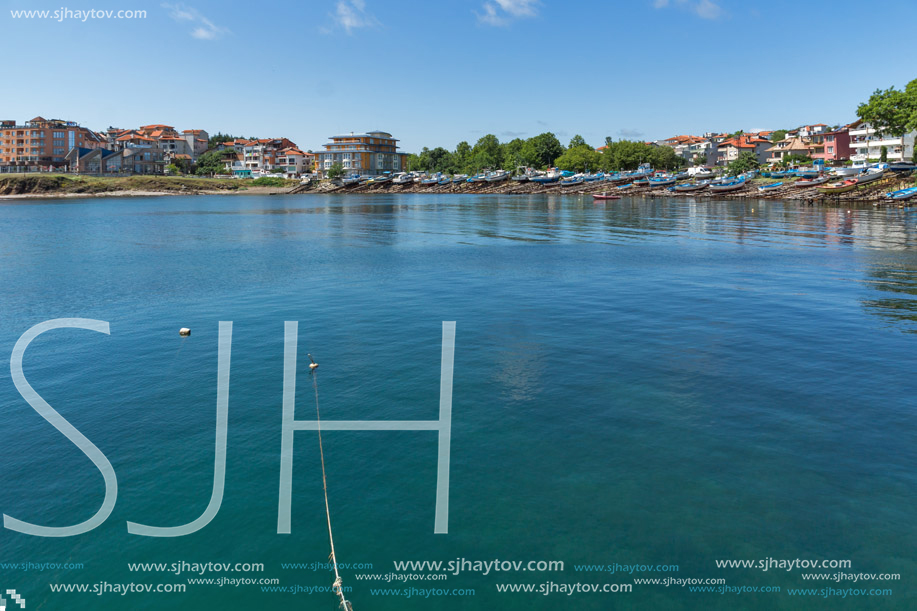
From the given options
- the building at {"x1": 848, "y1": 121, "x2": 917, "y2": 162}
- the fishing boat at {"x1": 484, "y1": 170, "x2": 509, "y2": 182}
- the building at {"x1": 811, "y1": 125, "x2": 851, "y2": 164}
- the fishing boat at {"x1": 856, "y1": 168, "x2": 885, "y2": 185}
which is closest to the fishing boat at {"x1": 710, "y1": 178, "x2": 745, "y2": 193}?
the fishing boat at {"x1": 856, "y1": 168, "x2": 885, "y2": 185}

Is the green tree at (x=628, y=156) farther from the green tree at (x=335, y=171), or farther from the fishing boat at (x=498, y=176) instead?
the green tree at (x=335, y=171)

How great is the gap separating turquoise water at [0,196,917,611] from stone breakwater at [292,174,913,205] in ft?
209

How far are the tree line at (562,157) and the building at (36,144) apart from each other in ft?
335

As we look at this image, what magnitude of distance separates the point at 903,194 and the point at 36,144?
185 m

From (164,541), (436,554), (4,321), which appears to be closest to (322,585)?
(436,554)

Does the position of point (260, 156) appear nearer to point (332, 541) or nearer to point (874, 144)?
point (874, 144)

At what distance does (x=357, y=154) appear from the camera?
575ft

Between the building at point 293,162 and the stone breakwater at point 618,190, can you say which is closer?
the stone breakwater at point 618,190

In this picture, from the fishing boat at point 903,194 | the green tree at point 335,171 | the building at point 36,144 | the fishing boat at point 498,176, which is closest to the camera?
the fishing boat at point 903,194

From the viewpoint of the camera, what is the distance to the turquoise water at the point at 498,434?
822 cm

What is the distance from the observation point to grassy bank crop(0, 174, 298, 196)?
138 meters

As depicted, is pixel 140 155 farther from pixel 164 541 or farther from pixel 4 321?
pixel 164 541

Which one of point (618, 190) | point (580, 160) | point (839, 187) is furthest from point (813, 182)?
point (580, 160)

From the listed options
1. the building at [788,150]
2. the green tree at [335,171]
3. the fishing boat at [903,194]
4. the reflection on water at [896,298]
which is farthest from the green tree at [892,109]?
the green tree at [335,171]
